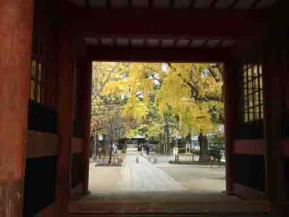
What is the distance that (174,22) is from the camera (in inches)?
290

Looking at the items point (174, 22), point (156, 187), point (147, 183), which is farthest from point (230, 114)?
point (147, 183)

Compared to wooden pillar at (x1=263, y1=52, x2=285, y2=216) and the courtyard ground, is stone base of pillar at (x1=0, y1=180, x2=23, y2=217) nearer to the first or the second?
wooden pillar at (x1=263, y1=52, x2=285, y2=216)

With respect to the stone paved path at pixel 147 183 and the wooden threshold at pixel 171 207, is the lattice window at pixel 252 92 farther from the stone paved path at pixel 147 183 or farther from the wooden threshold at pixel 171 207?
the stone paved path at pixel 147 183

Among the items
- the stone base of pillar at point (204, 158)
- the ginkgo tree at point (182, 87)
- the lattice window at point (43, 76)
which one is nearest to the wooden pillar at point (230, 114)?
the ginkgo tree at point (182, 87)

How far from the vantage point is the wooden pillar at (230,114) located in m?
9.63

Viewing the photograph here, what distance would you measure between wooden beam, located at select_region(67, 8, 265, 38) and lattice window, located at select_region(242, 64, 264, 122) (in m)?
1.23

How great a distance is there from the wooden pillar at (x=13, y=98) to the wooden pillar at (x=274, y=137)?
511 cm

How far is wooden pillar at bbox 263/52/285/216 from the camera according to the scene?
23.1 feet

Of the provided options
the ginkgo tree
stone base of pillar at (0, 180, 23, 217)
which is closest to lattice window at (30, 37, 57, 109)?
stone base of pillar at (0, 180, 23, 217)

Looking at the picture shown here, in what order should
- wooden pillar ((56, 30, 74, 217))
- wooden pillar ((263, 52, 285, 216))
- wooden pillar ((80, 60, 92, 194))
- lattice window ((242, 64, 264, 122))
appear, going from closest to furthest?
wooden pillar ((56, 30, 74, 217))
wooden pillar ((263, 52, 285, 216))
lattice window ((242, 64, 264, 122))
wooden pillar ((80, 60, 92, 194))

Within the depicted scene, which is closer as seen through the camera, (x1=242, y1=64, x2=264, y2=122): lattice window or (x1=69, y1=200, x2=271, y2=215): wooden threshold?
(x1=69, y1=200, x2=271, y2=215): wooden threshold

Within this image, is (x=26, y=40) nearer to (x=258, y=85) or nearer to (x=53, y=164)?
(x=53, y=164)

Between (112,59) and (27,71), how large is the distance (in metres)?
6.13

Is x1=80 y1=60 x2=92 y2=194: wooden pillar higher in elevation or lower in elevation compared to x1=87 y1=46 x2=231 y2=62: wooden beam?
lower
